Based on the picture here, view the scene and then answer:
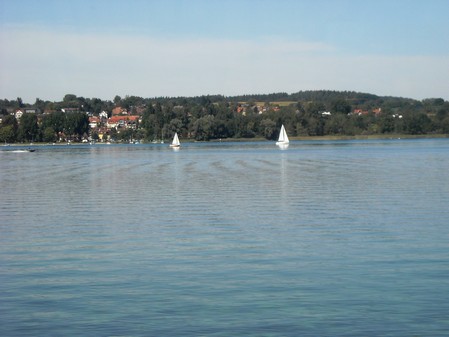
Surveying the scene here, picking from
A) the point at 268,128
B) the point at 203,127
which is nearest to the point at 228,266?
the point at 203,127

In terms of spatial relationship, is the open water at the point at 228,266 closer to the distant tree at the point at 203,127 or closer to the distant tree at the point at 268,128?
the distant tree at the point at 203,127

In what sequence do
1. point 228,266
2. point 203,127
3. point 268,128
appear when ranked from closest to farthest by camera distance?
point 228,266 < point 203,127 < point 268,128

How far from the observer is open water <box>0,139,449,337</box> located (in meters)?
12.9

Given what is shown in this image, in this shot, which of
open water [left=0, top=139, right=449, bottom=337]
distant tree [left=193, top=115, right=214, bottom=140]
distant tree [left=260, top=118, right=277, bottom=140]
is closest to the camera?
open water [left=0, top=139, right=449, bottom=337]

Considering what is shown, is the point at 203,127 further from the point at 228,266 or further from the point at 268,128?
the point at 228,266

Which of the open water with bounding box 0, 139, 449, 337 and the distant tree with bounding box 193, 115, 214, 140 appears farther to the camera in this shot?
the distant tree with bounding box 193, 115, 214, 140

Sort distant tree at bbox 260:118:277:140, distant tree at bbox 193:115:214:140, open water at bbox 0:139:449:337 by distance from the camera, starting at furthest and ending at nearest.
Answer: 1. distant tree at bbox 260:118:277:140
2. distant tree at bbox 193:115:214:140
3. open water at bbox 0:139:449:337

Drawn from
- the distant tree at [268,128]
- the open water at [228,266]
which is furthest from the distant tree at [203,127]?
the open water at [228,266]

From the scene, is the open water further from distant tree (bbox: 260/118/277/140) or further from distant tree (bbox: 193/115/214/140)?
distant tree (bbox: 260/118/277/140)

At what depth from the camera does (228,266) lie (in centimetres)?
1747

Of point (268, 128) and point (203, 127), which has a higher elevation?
point (203, 127)

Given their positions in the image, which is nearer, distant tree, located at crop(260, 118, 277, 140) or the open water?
the open water

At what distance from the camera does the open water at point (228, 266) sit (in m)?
12.9

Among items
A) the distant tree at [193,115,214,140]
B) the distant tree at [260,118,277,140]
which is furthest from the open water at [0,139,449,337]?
the distant tree at [260,118,277,140]
